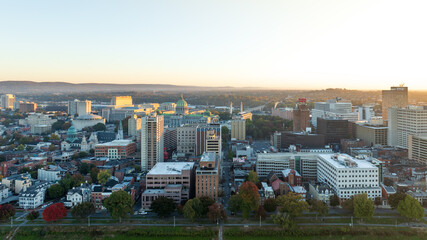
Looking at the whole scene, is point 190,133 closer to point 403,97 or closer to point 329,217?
point 329,217

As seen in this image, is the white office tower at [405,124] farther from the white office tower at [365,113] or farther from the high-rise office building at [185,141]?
the high-rise office building at [185,141]

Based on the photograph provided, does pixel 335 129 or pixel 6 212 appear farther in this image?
pixel 335 129

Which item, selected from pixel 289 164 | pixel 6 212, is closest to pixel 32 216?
pixel 6 212

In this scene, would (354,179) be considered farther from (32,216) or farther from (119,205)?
(32,216)

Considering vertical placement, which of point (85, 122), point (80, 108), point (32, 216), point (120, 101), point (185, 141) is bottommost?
point (32, 216)

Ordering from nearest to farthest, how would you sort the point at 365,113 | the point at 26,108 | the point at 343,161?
the point at 343,161 < the point at 365,113 < the point at 26,108

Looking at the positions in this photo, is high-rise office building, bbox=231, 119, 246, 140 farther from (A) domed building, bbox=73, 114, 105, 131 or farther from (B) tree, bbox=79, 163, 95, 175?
(A) domed building, bbox=73, 114, 105, 131

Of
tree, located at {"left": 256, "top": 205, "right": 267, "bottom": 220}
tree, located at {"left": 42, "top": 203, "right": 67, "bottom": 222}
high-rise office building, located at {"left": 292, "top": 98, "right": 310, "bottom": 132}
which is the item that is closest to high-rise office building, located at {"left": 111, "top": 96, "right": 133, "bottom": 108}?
high-rise office building, located at {"left": 292, "top": 98, "right": 310, "bottom": 132}
